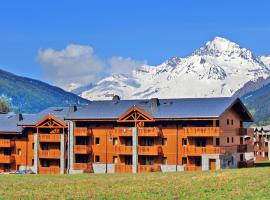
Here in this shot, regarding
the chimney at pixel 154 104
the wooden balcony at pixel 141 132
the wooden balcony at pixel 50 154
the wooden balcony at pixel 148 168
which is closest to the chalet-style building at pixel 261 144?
the chimney at pixel 154 104

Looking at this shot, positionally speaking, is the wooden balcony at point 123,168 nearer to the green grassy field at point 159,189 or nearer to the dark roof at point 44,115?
the dark roof at point 44,115

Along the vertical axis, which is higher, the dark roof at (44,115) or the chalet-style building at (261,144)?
the dark roof at (44,115)

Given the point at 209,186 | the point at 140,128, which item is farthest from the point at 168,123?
the point at 209,186

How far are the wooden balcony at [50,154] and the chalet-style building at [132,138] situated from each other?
0.53ft

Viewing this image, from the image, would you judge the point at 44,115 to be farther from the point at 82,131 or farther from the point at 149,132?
the point at 149,132

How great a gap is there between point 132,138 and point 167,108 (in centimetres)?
704

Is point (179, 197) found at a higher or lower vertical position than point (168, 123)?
lower

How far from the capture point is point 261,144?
6545 inches

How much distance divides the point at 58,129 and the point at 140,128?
15.7 metres

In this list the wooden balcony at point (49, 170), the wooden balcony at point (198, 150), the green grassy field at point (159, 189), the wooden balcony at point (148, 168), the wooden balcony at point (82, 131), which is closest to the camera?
the green grassy field at point (159, 189)

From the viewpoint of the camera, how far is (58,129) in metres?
98.6

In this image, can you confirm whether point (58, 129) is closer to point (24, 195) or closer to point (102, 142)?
point (102, 142)

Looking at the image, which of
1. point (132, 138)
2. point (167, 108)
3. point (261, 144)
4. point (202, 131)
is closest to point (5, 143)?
point (132, 138)

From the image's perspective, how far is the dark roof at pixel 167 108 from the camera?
284 feet
